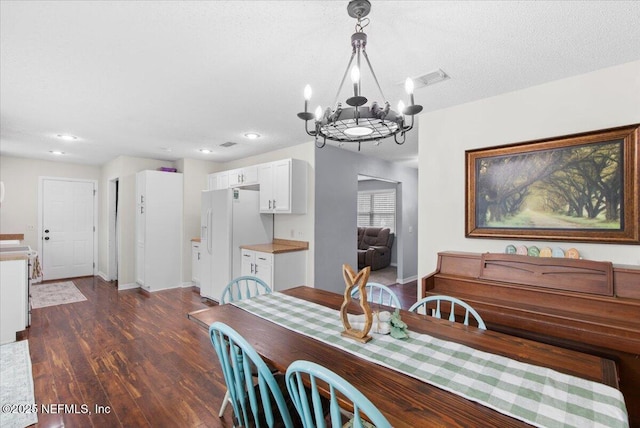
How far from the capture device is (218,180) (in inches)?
217

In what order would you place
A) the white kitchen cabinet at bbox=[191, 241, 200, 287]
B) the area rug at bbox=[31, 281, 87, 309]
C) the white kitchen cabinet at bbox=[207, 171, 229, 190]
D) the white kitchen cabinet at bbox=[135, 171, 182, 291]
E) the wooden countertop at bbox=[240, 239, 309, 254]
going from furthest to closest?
the white kitchen cabinet at bbox=[191, 241, 200, 287] → the white kitchen cabinet at bbox=[207, 171, 229, 190] → the white kitchen cabinet at bbox=[135, 171, 182, 291] → the area rug at bbox=[31, 281, 87, 309] → the wooden countertop at bbox=[240, 239, 309, 254]

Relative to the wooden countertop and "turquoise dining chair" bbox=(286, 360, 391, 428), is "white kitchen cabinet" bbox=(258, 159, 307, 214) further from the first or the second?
"turquoise dining chair" bbox=(286, 360, 391, 428)

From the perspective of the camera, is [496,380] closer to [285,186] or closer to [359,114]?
[359,114]

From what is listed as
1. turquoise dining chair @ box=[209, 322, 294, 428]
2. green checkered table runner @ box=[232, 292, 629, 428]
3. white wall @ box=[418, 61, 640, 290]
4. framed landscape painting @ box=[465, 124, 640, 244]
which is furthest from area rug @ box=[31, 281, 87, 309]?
framed landscape painting @ box=[465, 124, 640, 244]

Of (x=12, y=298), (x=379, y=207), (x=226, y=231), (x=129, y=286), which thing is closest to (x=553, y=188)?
(x=226, y=231)

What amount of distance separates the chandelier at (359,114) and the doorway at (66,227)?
267 inches

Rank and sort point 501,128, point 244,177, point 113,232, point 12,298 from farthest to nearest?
point 113,232 → point 244,177 → point 12,298 → point 501,128

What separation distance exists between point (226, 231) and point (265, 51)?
295 centimetres

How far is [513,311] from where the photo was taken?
206cm

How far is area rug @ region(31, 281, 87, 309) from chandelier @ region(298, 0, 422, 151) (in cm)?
510

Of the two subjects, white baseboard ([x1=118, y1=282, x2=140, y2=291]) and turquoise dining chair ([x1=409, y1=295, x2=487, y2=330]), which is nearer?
turquoise dining chair ([x1=409, y1=295, x2=487, y2=330])

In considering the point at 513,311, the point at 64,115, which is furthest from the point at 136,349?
the point at 513,311

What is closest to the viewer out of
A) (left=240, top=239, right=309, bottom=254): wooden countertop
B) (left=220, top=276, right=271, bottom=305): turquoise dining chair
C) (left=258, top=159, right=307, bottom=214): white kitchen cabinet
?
(left=220, top=276, right=271, bottom=305): turquoise dining chair

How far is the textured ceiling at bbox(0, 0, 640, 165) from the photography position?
1579 mm
